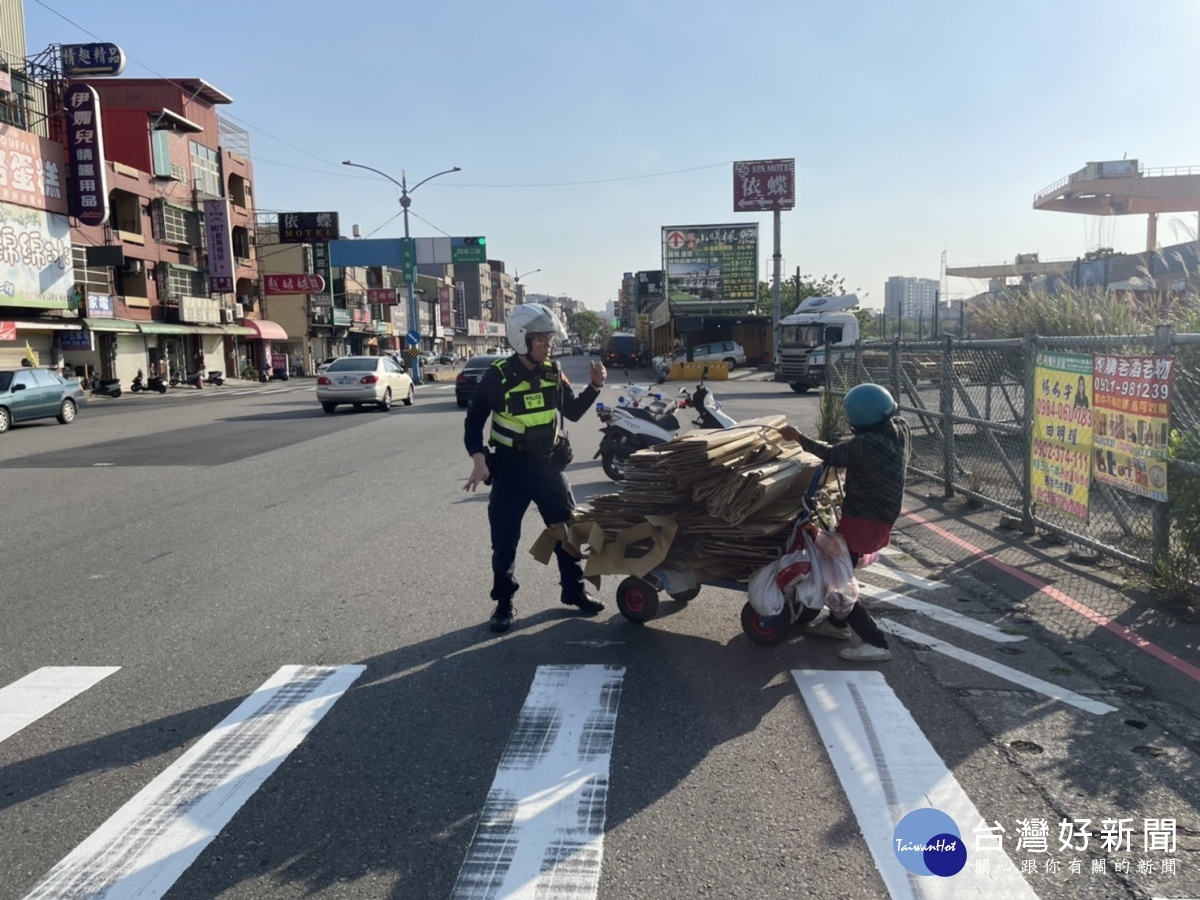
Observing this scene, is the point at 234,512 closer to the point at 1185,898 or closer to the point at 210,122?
the point at 1185,898

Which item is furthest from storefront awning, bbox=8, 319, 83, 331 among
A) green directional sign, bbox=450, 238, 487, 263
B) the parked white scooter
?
the parked white scooter

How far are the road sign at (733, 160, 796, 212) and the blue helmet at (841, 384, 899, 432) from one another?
4943 centimetres

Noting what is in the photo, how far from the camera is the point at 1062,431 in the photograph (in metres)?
7.14

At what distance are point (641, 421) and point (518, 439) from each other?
583 centimetres

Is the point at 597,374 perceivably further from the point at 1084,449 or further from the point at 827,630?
the point at 1084,449

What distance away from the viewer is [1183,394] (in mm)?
5926

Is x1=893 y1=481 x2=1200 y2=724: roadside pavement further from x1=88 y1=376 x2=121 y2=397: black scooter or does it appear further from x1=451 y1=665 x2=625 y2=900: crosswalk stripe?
x1=88 y1=376 x2=121 y2=397: black scooter

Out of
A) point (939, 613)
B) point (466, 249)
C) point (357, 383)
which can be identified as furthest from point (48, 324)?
point (939, 613)

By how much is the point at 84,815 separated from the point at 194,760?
0.50 meters

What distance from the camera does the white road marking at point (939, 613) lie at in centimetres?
538

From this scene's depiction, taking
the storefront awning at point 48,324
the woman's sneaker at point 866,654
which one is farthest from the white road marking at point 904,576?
the storefront awning at point 48,324

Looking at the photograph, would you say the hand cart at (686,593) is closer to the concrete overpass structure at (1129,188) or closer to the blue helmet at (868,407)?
the blue helmet at (868,407)

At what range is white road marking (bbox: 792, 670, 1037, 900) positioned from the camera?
2902 mm

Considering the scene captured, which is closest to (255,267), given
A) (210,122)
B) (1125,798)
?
(210,122)
